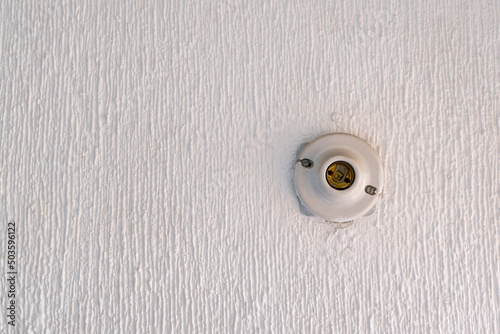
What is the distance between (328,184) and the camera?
0.35 m

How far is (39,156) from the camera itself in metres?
0.38

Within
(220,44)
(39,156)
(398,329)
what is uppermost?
(220,44)

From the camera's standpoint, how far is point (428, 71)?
380 millimetres

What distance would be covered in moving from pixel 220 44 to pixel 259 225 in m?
0.15

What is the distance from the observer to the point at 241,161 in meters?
0.37

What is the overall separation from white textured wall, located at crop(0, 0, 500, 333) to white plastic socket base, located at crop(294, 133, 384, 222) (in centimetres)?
A: 1

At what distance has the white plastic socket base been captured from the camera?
0.35m

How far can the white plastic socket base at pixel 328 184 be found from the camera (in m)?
0.35

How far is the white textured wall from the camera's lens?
14.3 inches

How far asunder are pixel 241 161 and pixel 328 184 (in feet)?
0.24

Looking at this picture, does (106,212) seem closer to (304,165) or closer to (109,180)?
(109,180)

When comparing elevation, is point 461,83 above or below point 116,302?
above

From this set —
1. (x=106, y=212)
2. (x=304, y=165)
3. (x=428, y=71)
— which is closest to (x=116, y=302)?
(x=106, y=212)

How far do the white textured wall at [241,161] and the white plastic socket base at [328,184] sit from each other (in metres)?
0.01
